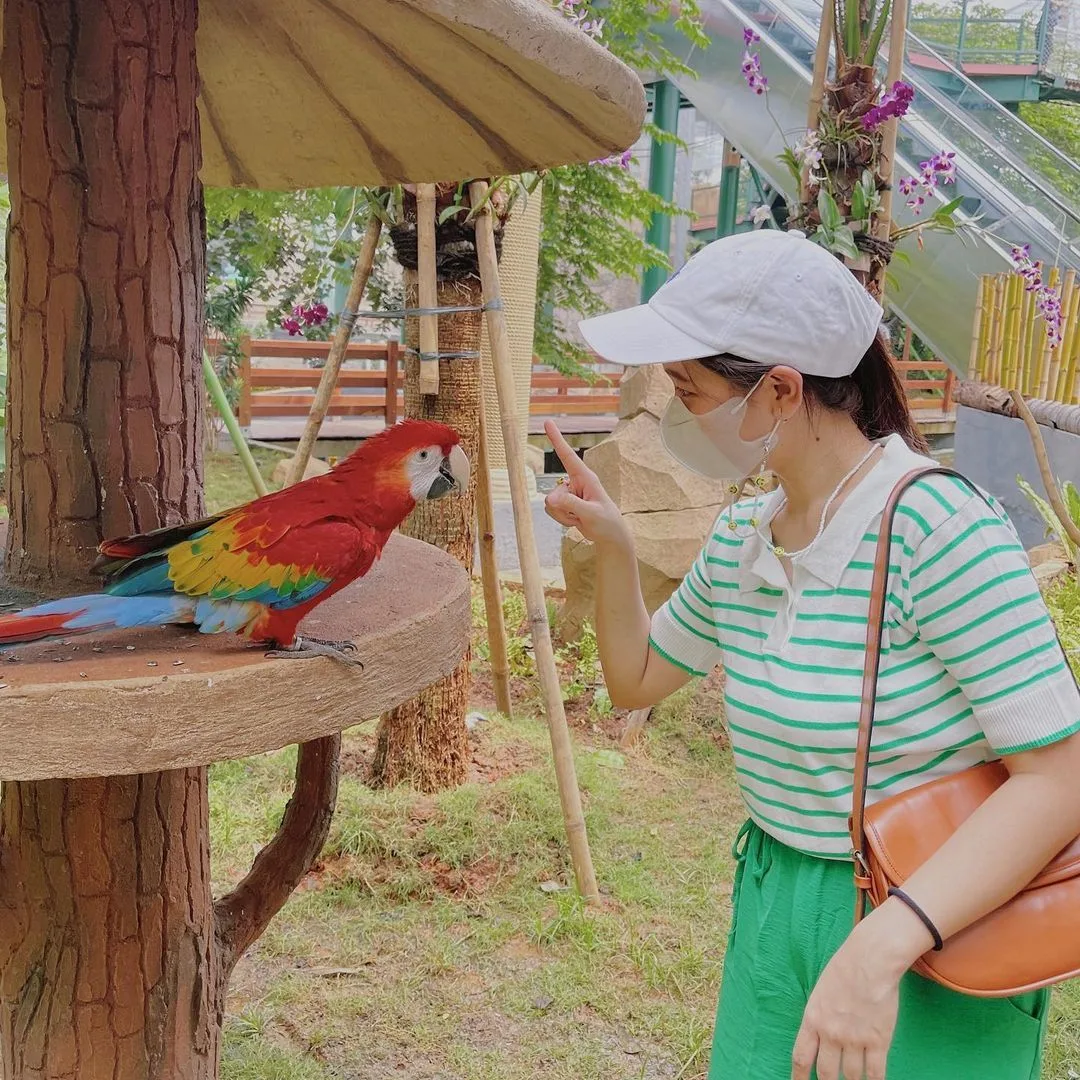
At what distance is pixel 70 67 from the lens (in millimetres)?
1014

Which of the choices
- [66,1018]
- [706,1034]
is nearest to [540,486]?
[706,1034]

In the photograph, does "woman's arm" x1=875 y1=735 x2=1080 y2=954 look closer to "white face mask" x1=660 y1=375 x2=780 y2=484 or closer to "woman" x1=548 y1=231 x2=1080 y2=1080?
"woman" x1=548 y1=231 x2=1080 y2=1080

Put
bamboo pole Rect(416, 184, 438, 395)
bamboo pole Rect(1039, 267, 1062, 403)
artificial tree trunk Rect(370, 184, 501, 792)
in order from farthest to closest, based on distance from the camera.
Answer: bamboo pole Rect(1039, 267, 1062, 403), artificial tree trunk Rect(370, 184, 501, 792), bamboo pole Rect(416, 184, 438, 395)

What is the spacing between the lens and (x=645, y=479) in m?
3.82

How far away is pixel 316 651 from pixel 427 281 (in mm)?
1663

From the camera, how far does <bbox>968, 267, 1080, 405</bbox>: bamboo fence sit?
4426 millimetres

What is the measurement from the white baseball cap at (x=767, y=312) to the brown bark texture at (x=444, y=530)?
5.54 ft

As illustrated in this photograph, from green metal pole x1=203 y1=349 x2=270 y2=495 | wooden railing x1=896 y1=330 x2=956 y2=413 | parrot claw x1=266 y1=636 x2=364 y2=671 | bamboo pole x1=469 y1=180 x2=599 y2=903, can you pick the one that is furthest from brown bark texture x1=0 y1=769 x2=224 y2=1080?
wooden railing x1=896 y1=330 x2=956 y2=413

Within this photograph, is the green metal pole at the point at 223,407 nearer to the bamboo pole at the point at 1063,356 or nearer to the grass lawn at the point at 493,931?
the grass lawn at the point at 493,931

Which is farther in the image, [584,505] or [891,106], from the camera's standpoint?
[891,106]

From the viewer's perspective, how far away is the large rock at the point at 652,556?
3.71 meters

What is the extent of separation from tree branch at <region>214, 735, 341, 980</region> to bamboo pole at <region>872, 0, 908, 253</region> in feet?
5.76

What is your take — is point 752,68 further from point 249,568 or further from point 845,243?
point 249,568

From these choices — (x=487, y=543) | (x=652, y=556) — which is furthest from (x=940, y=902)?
(x=652, y=556)
